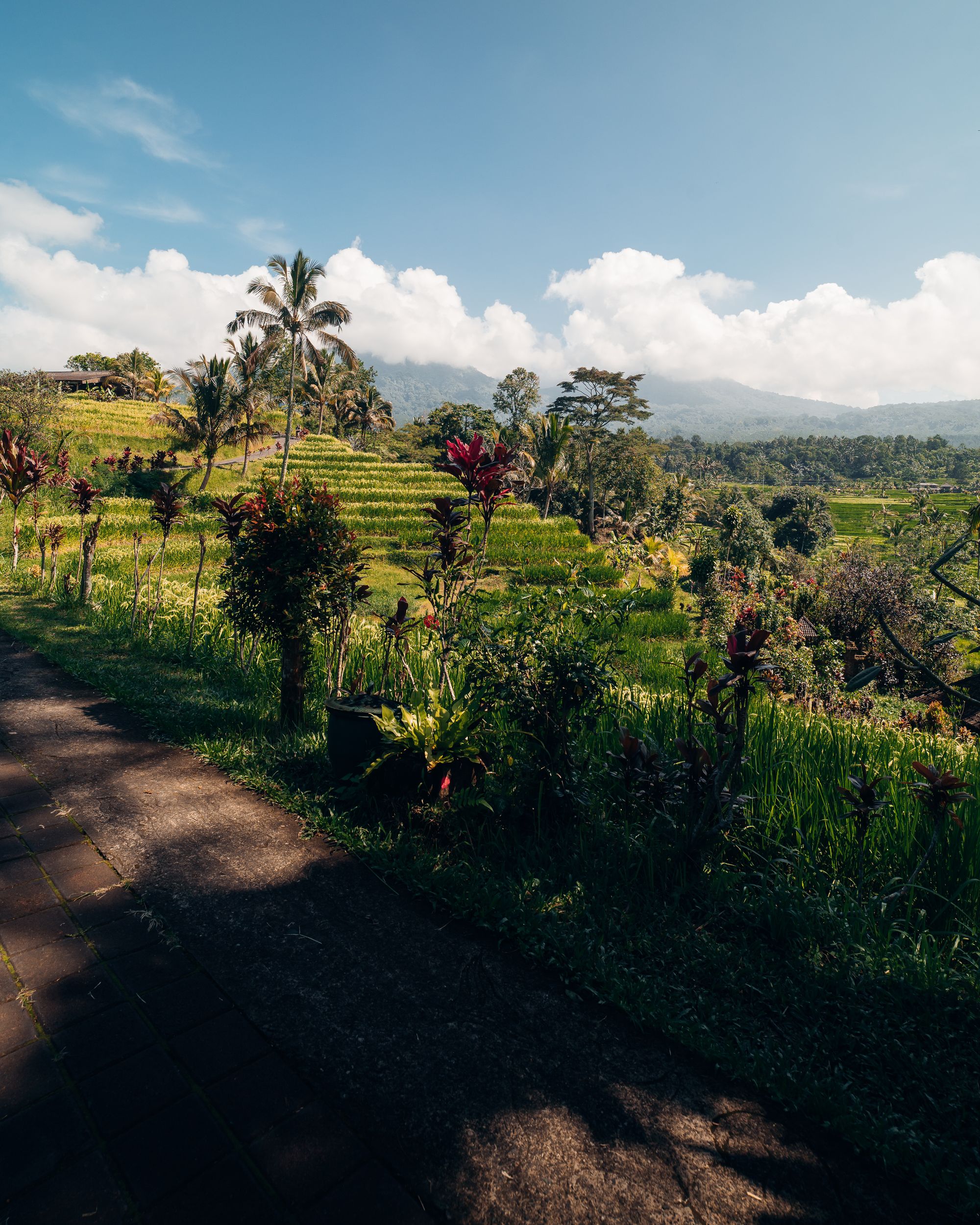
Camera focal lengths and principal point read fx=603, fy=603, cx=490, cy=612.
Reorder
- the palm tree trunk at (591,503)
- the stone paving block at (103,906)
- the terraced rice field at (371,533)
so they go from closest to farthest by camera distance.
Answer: the stone paving block at (103,906)
the terraced rice field at (371,533)
the palm tree trunk at (591,503)

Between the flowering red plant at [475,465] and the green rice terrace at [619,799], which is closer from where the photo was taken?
the green rice terrace at [619,799]

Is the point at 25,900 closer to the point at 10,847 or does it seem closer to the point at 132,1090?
the point at 10,847

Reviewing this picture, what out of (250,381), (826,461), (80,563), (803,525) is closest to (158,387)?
(250,381)

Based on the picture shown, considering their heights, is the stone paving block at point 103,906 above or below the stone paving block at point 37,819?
above

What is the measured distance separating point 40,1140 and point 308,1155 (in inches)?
31.9

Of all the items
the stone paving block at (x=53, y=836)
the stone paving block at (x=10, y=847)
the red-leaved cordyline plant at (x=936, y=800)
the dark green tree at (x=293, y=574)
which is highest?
the dark green tree at (x=293, y=574)

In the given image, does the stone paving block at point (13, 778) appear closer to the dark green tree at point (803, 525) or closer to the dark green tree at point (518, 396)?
the dark green tree at point (803, 525)

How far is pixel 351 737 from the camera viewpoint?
4184mm

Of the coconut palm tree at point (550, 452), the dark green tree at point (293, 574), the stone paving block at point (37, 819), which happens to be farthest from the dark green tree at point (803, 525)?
the stone paving block at point (37, 819)

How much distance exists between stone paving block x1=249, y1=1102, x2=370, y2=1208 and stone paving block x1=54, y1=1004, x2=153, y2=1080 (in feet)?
2.17

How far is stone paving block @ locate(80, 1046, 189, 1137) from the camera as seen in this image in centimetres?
190

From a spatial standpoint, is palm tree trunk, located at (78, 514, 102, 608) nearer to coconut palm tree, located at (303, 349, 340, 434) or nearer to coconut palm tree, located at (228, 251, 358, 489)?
coconut palm tree, located at (228, 251, 358, 489)

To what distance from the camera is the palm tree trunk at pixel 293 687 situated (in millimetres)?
5242

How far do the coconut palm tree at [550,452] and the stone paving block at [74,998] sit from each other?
29.1 m
